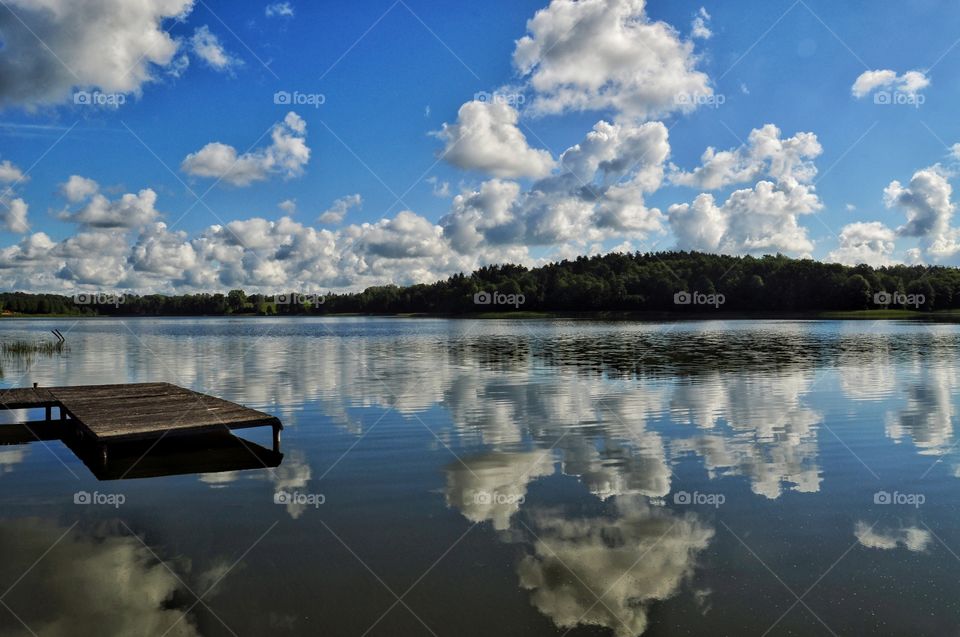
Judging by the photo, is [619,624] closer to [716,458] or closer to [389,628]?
[389,628]

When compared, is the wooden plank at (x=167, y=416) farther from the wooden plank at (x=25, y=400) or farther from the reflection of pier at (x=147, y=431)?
the wooden plank at (x=25, y=400)

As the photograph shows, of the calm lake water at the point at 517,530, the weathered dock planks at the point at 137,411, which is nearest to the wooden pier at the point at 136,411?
the weathered dock planks at the point at 137,411

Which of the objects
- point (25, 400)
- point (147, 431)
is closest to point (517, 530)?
point (147, 431)

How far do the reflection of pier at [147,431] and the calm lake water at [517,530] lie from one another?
2.53ft

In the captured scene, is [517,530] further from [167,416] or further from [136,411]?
[136,411]

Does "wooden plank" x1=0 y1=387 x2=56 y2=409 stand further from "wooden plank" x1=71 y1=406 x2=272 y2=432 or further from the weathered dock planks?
"wooden plank" x1=71 y1=406 x2=272 y2=432

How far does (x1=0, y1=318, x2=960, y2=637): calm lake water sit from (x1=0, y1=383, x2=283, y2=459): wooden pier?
3.58 feet

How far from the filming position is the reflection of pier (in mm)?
17141

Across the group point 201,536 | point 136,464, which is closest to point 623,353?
point 136,464

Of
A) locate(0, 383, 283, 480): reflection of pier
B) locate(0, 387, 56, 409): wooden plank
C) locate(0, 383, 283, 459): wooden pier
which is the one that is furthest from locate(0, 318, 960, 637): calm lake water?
locate(0, 387, 56, 409): wooden plank

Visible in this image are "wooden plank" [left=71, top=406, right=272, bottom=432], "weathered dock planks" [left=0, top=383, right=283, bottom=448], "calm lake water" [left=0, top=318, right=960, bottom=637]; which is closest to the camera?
"calm lake water" [left=0, top=318, right=960, bottom=637]

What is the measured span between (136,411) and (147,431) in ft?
15.0

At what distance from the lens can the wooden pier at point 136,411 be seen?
17969mm

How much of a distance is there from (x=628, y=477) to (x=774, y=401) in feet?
45.2
